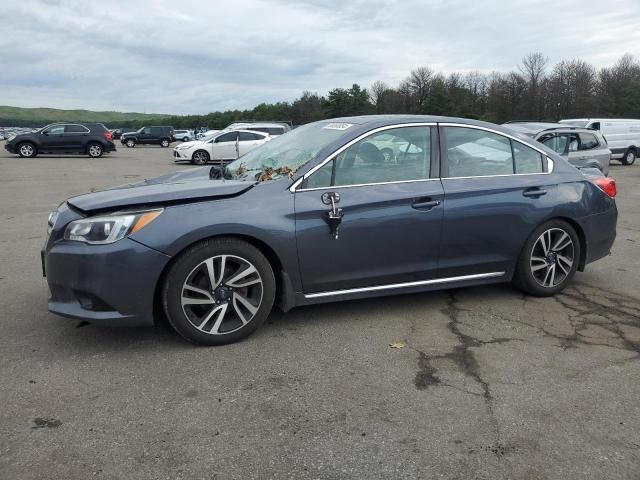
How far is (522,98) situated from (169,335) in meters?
79.6

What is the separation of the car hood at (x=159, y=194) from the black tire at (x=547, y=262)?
7.91ft

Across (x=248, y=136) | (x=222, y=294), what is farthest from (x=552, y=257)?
(x=248, y=136)

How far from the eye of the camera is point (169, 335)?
13.1ft

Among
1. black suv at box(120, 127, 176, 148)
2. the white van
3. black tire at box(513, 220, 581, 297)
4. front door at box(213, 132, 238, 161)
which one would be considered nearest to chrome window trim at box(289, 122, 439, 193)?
black tire at box(513, 220, 581, 297)

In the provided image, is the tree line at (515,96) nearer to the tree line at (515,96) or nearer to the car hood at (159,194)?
the tree line at (515,96)

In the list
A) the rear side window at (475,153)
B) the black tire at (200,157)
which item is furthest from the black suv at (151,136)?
the rear side window at (475,153)

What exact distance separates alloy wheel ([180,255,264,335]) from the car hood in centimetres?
45

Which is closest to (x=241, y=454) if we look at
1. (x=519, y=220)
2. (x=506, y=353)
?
(x=506, y=353)

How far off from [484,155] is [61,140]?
1012 inches

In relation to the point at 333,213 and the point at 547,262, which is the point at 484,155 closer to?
the point at 547,262

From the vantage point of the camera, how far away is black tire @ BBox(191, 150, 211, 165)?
2370 cm

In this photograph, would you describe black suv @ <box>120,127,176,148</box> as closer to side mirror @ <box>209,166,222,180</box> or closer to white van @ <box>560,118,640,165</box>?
white van @ <box>560,118,640,165</box>

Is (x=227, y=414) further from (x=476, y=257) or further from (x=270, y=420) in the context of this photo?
(x=476, y=257)

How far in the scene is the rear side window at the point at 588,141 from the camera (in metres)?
14.4
